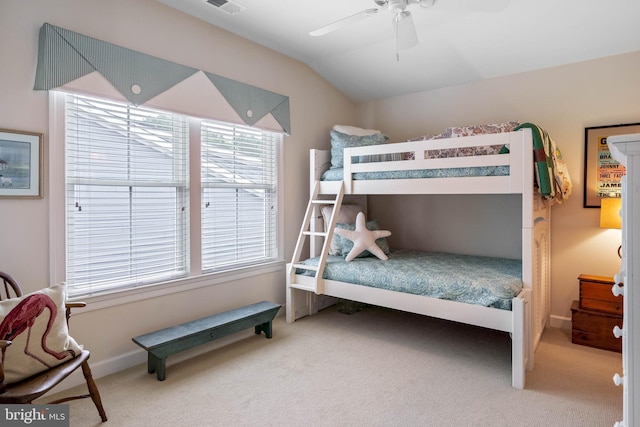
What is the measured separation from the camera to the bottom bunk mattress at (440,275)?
2.47 m

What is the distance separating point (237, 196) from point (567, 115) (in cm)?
307

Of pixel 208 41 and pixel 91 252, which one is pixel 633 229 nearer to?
pixel 91 252

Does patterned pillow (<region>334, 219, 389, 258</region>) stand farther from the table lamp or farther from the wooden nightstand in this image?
the table lamp

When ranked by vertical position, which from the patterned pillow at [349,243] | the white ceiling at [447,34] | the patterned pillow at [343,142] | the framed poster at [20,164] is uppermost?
the white ceiling at [447,34]

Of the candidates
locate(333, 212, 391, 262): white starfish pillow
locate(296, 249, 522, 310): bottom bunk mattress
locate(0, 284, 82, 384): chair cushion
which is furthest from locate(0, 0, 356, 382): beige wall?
locate(296, 249, 522, 310): bottom bunk mattress

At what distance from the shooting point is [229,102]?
312 cm

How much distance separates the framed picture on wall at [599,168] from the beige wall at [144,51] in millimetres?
2571

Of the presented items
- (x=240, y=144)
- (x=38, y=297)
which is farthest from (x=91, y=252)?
(x=240, y=144)

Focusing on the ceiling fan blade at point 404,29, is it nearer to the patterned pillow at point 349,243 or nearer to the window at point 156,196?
the window at point 156,196

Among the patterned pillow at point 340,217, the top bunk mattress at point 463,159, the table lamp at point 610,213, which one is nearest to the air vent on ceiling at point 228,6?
the top bunk mattress at point 463,159

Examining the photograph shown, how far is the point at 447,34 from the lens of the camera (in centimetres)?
320

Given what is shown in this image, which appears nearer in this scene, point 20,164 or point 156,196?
point 20,164

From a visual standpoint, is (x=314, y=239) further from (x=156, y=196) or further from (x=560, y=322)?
(x=560, y=322)

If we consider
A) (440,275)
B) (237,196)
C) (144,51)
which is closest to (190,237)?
(237,196)
